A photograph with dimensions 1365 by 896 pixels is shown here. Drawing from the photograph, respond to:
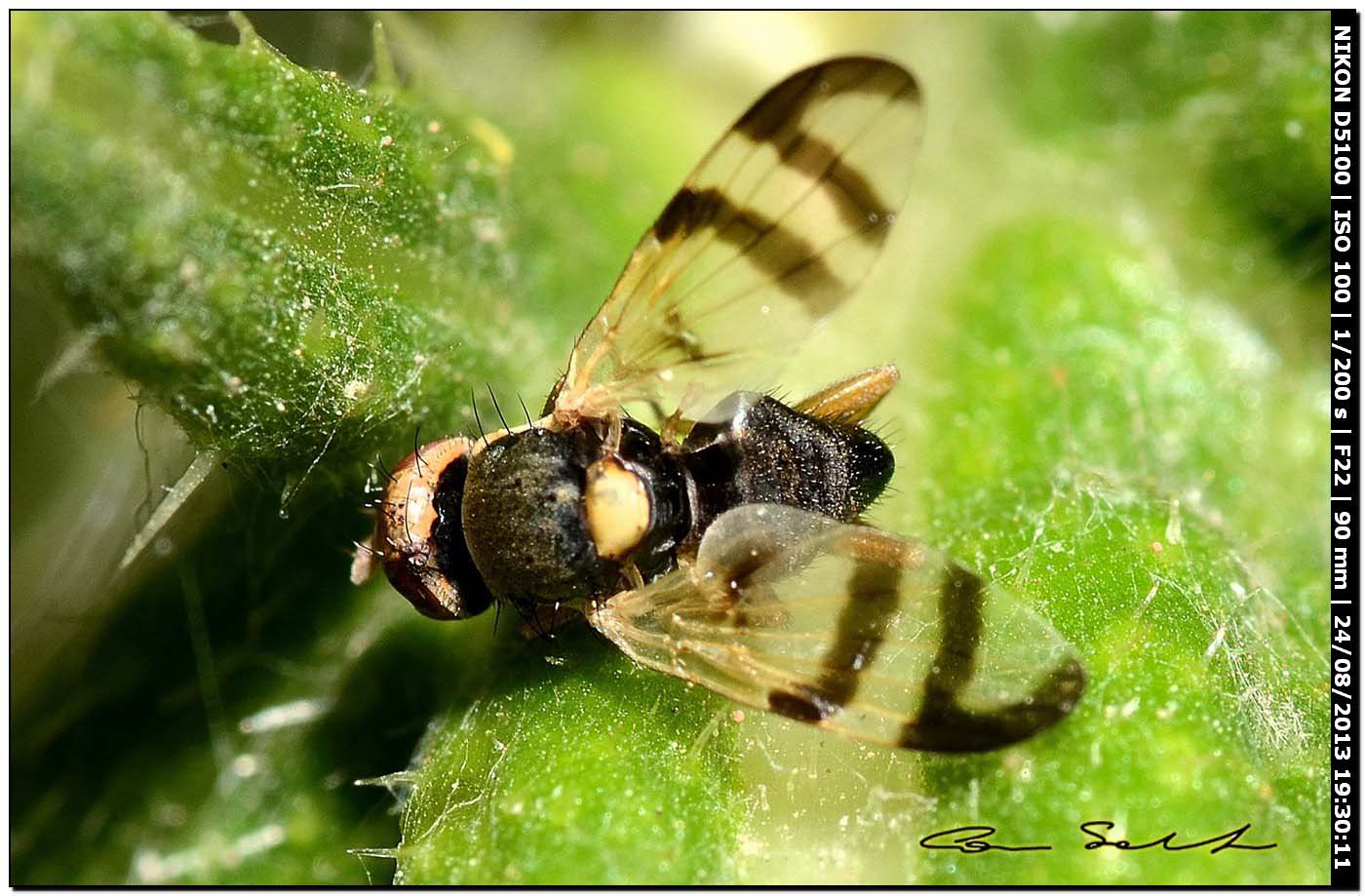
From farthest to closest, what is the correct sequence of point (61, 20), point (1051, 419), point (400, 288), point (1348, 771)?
1. point (1051, 419)
2. point (400, 288)
3. point (1348, 771)
4. point (61, 20)

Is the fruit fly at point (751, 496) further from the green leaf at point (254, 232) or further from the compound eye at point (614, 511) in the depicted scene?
the green leaf at point (254, 232)

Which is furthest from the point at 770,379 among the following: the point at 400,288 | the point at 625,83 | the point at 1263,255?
the point at 1263,255

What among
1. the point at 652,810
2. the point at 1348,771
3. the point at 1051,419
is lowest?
the point at 652,810

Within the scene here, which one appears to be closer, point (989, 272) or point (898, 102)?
point (898, 102)

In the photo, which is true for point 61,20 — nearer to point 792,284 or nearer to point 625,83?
point 792,284
